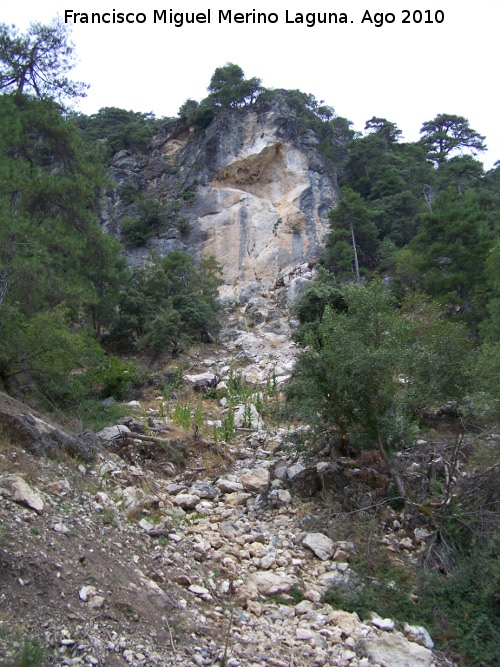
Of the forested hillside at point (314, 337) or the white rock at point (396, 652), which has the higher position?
the forested hillside at point (314, 337)

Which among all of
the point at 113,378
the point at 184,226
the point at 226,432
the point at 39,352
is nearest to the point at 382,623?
the point at 226,432

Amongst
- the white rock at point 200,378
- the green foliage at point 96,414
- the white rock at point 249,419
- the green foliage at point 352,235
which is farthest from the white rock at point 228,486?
the green foliage at point 352,235

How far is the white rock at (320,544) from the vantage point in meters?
5.95

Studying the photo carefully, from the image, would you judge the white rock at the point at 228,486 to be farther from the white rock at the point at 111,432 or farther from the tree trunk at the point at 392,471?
the tree trunk at the point at 392,471

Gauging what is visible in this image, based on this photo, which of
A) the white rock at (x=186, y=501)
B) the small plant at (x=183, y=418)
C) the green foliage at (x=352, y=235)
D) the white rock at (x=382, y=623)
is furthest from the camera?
the green foliage at (x=352, y=235)

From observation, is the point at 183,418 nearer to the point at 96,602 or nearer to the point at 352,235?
the point at 96,602

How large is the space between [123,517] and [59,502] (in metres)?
0.77

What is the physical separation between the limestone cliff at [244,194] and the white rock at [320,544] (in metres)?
22.6

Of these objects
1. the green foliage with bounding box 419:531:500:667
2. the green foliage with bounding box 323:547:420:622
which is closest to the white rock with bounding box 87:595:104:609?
the green foliage with bounding box 323:547:420:622

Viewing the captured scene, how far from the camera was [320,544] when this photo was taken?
6.07 metres

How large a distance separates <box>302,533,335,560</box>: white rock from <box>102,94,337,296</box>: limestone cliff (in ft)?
74.2

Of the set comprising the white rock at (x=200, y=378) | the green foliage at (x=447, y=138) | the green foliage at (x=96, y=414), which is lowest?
the white rock at (x=200, y=378)

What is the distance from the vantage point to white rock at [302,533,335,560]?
5.95 m

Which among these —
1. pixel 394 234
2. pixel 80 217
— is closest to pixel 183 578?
pixel 80 217
